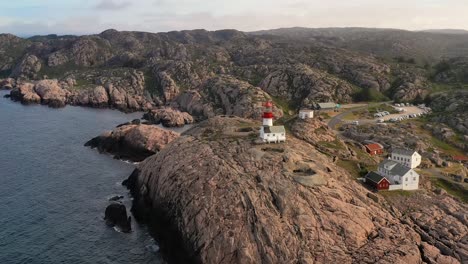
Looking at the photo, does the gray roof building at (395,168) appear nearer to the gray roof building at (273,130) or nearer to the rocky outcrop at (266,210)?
the rocky outcrop at (266,210)

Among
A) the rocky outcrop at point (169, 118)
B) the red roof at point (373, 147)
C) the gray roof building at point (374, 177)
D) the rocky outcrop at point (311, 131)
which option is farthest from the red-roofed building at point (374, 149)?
the rocky outcrop at point (169, 118)

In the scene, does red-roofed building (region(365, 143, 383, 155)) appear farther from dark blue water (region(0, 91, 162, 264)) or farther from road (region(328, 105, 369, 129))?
dark blue water (region(0, 91, 162, 264))

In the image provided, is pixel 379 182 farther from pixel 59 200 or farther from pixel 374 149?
pixel 59 200

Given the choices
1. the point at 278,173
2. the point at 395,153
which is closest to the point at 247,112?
the point at 395,153

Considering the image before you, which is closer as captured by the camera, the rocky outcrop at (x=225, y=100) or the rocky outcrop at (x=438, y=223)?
the rocky outcrop at (x=438, y=223)

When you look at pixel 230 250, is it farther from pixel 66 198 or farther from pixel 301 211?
pixel 66 198

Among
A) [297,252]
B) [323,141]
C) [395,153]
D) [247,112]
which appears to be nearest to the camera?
[297,252]
